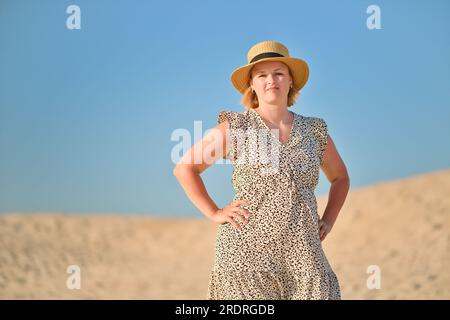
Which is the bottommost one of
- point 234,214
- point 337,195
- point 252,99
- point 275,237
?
point 275,237

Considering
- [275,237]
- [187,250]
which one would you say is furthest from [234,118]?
[187,250]

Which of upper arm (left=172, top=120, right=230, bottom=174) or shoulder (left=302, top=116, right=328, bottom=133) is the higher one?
shoulder (left=302, top=116, right=328, bottom=133)

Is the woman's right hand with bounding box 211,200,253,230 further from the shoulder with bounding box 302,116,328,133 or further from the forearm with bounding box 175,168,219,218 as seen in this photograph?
the shoulder with bounding box 302,116,328,133

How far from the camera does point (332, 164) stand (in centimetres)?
401

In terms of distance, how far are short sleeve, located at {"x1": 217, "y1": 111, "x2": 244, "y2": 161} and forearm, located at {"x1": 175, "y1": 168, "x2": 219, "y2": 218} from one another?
22 centimetres

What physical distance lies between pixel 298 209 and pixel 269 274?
0.41 metres

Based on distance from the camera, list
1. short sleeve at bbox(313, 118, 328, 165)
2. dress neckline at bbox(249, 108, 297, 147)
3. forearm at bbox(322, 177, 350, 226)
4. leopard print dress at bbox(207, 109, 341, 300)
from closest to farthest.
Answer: leopard print dress at bbox(207, 109, 341, 300) < dress neckline at bbox(249, 108, 297, 147) < short sleeve at bbox(313, 118, 328, 165) < forearm at bbox(322, 177, 350, 226)

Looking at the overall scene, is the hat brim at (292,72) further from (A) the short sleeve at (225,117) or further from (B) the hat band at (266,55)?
(A) the short sleeve at (225,117)

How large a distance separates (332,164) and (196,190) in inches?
35.1

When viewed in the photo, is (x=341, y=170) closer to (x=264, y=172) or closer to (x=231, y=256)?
(x=264, y=172)

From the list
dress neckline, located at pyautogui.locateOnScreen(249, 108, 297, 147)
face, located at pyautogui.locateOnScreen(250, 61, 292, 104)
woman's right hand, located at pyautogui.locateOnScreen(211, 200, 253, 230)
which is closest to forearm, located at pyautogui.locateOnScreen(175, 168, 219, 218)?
woman's right hand, located at pyautogui.locateOnScreen(211, 200, 253, 230)

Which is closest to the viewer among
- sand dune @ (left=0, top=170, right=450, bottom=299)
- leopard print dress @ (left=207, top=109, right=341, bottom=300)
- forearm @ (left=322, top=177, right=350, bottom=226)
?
leopard print dress @ (left=207, top=109, right=341, bottom=300)

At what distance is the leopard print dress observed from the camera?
3.59 m

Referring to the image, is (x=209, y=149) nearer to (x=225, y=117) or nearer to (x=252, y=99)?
(x=225, y=117)
